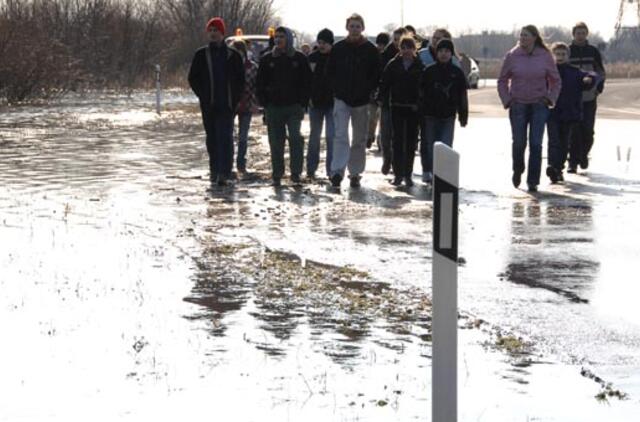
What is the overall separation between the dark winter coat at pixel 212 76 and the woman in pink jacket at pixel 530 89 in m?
3.00

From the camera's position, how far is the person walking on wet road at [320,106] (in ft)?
58.0

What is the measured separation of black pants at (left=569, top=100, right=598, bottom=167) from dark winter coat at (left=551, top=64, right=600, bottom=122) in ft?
2.61

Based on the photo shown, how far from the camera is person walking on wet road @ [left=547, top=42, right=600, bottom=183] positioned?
1756 cm

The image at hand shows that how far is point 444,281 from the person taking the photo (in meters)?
5.50

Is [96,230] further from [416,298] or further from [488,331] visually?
[488,331]

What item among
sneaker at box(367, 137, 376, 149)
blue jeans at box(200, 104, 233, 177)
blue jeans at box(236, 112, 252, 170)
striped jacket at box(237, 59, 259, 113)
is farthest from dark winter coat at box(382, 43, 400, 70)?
sneaker at box(367, 137, 376, 149)

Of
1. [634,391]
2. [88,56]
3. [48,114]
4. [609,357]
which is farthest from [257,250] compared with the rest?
[88,56]

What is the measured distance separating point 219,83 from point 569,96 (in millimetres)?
4096

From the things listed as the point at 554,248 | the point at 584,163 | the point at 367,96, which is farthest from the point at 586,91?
the point at 554,248

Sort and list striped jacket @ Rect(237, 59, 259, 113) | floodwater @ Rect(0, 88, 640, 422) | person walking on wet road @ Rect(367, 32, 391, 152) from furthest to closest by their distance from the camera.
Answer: person walking on wet road @ Rect(367, 32, 391, 152), striped jacket @ Rect(237, 59, 259, 113), floodwater @ Rect(0, 88, 640, 422)

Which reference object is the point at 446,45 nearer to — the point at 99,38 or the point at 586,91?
the point at 586,91

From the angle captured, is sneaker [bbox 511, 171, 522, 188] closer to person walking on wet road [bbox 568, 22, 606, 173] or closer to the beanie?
person walking on wet road [bbox 568, 22, 606, 173]

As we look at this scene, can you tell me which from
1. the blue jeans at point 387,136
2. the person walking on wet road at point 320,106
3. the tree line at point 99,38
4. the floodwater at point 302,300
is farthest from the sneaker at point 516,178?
the tree line at point 99,38

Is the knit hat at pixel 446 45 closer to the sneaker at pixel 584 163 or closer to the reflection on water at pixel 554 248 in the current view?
the reflection on water at pixel 554 248
